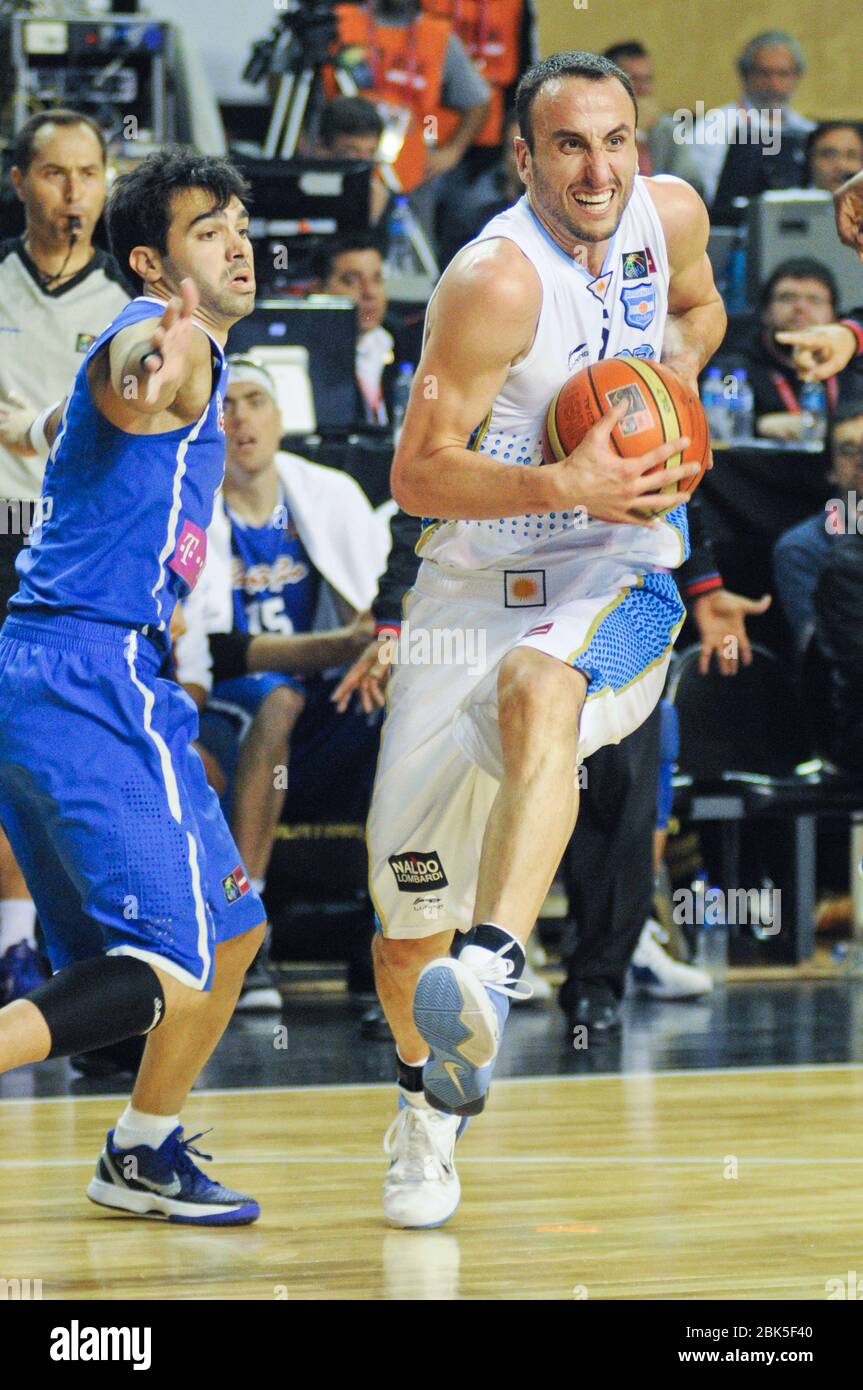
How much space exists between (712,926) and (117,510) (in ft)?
14.5

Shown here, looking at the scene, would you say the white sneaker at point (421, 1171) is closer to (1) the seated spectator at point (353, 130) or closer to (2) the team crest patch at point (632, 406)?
(2) the team crest patch at point (632, 406)

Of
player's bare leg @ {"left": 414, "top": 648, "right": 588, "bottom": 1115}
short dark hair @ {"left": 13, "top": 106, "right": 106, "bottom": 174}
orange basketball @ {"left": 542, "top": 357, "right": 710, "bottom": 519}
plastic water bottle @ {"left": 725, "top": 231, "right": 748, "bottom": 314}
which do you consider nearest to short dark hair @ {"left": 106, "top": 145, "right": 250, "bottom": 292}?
orange basketball @ {"left": 542, "top": 357, "right": 710, "bottom": 519}

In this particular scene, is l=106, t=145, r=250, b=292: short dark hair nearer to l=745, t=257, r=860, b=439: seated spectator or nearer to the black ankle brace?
the black ankle brace

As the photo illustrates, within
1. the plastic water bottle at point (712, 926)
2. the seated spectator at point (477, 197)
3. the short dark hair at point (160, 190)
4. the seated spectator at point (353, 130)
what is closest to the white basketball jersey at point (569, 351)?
the short dark hair at point (160, 190)

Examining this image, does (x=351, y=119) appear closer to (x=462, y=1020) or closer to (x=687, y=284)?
(x=687, y=284)

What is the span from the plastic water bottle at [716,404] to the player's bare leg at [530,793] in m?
4.28

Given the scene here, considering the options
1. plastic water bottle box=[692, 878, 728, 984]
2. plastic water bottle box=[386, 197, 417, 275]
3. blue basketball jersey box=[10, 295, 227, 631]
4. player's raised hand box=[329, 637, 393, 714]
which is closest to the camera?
blue basketball jersey box=[10, 295, 227, 631]

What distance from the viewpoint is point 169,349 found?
3213 millimetres

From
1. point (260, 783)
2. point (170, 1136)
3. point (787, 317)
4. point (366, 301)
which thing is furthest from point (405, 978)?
point (787, 317)

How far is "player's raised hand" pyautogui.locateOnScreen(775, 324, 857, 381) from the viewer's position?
13.0 ft

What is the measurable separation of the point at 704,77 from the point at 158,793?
30.9 feet

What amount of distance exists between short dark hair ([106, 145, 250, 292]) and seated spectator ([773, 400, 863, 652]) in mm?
3670

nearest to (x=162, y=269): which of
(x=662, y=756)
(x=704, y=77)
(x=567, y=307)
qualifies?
(x=567, y=307)

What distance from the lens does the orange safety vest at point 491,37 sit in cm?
976
